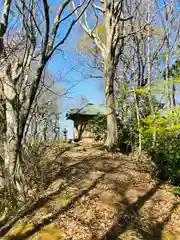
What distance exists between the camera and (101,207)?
599 centimetres

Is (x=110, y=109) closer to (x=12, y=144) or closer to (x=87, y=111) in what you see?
(x=87, y=111)

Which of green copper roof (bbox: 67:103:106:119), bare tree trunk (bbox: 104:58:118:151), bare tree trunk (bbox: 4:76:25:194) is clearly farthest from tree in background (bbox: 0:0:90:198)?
green copper roof (bbox: 67:103:106:119)

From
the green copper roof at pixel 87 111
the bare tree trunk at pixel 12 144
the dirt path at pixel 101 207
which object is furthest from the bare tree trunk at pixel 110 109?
the bare tree trunk at pixel 12 144

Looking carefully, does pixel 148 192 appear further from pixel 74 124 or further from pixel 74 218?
pixel 74 124

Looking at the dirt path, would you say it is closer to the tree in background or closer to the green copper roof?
the tree in background

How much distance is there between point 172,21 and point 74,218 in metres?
9.72

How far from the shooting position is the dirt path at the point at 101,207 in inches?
198

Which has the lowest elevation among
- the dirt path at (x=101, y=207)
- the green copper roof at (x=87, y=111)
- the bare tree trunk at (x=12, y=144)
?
the dirt path at (x=101, y=207)

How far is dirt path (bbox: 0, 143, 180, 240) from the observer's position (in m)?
5.03

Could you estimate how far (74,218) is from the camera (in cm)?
540

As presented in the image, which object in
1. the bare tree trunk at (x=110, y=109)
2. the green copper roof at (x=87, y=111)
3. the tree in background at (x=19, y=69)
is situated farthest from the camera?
the green copper roof at (x=87, y=111)

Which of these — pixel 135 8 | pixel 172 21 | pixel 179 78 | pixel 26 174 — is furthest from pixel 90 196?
pixel 135 8

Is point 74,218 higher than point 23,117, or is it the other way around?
point 23,117

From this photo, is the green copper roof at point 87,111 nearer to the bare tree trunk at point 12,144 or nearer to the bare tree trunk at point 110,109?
the bare tree trunk at point 110,109
